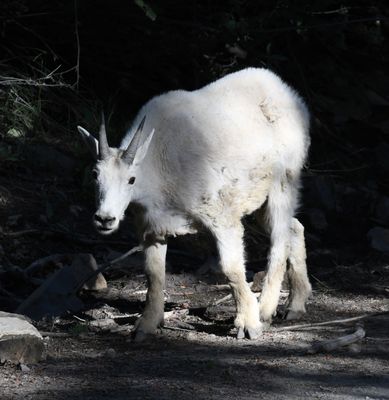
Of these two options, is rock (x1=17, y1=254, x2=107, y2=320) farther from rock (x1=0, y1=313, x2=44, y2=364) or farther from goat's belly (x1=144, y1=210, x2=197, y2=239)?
rock (x1=0, y1=313, x2=44, y2=364)

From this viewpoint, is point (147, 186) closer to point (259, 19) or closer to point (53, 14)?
point (259, 19)

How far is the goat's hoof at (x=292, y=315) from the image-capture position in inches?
295

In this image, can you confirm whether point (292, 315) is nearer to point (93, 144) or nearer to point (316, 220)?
point (93, 144)

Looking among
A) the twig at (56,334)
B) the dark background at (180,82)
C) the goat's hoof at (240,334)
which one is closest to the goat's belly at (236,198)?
the goat's hoof at (240,334)

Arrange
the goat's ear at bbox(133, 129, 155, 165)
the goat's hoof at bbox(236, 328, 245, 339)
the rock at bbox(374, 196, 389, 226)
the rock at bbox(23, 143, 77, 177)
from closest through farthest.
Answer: the goat's ear at bbox(133, 129, 155, 165)
the goat's hoof at bbox(236, 328, 245, 339)
the rock at bbox(23, 143, 77, 177)
the rock at bbox(374, 196, 389, 226)

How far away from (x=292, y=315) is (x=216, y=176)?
4.58 feet

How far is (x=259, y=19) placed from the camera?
10000 millimetres

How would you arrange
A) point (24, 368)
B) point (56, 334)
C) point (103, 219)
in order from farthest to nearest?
point (56, 334), point (103, 219), point (24, 368)

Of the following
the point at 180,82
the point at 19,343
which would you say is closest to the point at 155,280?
the point at 19,343

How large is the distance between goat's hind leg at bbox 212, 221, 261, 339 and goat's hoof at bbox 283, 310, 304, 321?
A: 690mm

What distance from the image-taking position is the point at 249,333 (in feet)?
22.2

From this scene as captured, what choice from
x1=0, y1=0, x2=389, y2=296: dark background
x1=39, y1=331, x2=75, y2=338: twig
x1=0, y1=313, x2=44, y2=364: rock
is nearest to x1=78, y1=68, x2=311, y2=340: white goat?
x1=39, y1=331, x2=75, y2=338: twig

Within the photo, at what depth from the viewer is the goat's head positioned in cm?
622

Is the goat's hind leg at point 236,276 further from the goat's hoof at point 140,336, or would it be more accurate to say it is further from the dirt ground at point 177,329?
the goat's hoof at point 140,336
